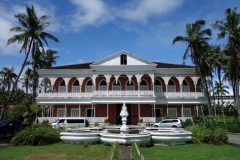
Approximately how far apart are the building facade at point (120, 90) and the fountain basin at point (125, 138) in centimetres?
1540

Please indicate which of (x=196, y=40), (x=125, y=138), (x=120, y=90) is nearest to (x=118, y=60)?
(x=120, y=90)

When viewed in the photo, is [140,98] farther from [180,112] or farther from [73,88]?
[73,88]

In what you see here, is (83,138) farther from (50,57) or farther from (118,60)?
(50,57)

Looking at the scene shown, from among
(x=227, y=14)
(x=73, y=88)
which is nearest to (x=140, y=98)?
(x=73, y=88)

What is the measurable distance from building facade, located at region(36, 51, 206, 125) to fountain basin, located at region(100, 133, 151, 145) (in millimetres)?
15403

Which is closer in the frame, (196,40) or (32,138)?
(32,138)

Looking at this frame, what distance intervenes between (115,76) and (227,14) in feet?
50.5

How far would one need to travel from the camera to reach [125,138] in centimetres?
1091

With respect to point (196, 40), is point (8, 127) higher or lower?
lower

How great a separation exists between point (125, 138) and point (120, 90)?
61.5 feet

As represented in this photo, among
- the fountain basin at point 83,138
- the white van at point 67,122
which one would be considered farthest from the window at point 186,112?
the fountain basin at point 83,138

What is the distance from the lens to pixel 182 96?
93.1 feet

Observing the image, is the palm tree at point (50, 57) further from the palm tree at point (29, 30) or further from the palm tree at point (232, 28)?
the palm tree at point (232, 28)

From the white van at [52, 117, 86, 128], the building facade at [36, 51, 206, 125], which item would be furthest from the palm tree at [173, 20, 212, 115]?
the white van at [52, 117, 86, 128]
